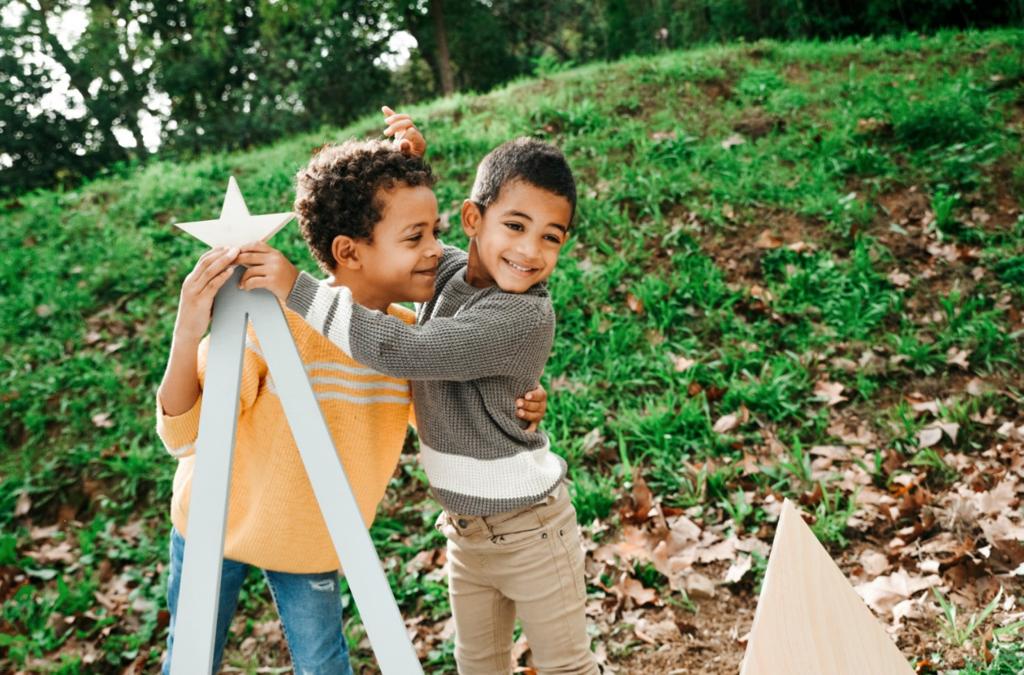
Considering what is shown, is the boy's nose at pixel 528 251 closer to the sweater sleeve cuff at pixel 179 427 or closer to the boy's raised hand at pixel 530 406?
the boy's raised hand at pixel 530 406

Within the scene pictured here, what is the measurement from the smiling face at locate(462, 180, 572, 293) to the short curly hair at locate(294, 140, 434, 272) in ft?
0.66

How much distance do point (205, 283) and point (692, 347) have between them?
3147 millimetres

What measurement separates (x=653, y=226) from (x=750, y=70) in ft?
9.42

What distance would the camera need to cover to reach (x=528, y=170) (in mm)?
1682

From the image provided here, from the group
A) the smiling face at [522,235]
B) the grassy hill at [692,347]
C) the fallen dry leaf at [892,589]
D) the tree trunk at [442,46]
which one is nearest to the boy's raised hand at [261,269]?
the smiling face at [522,235]

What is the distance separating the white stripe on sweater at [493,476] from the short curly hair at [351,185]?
21.4 inches

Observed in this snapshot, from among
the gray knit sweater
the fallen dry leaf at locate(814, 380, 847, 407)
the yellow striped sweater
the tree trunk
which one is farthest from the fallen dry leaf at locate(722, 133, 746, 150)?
the tree trunk

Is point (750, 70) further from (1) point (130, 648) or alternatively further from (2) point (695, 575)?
(1) point (130, 648)

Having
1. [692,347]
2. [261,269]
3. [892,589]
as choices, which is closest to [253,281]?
[261,269]

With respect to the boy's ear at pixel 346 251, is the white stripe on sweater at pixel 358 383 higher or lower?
lower

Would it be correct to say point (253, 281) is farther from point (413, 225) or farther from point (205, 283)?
point (413, 225)

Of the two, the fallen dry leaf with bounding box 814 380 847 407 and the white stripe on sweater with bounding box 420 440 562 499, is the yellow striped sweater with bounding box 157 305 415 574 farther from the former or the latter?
the fallen dry leaf with bounding box 814 380 847 407

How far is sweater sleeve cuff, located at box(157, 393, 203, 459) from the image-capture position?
63.8 inches

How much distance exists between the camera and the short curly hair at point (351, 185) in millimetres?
1665
